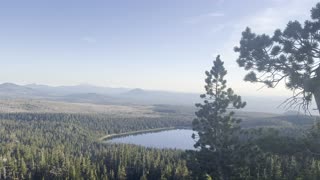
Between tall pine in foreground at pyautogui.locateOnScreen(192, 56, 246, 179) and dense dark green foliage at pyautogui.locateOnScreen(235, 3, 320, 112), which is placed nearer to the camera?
dense dark green foliage at pyautogui.locateOnScreen(235, 3, 320, 112)

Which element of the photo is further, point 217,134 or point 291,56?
point 217,134

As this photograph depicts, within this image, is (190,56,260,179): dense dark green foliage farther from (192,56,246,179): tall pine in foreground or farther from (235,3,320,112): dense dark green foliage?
(235,3,320,112): dense dark green foliage

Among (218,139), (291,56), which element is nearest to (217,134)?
(218,139)

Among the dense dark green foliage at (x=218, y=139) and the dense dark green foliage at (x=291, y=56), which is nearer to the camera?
the dense dark green foliage at (x=291, y=56)

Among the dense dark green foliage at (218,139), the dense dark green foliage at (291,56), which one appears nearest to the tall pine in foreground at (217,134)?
the dense dark green foliage at (218,139)

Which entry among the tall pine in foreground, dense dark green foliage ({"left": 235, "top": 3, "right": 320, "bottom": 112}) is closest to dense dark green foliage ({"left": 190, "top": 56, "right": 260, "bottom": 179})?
the tall pine in foreground

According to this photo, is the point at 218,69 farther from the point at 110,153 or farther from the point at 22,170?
the point at 110,153

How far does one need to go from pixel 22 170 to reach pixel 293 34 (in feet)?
507

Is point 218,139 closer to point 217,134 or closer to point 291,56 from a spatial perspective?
point 217,134

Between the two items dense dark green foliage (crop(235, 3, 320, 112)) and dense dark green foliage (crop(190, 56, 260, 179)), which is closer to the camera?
dense dark green foliage (crop(235, 3, 320, 112))

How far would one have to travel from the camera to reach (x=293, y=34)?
84.1ft

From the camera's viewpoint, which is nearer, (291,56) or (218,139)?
(291,56)

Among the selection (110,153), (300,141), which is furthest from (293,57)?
(110,153)

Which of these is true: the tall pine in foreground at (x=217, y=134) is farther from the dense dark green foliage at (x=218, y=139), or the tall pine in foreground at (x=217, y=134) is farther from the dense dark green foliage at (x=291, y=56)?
the dense dark green foliage at (x=291, y=56)
